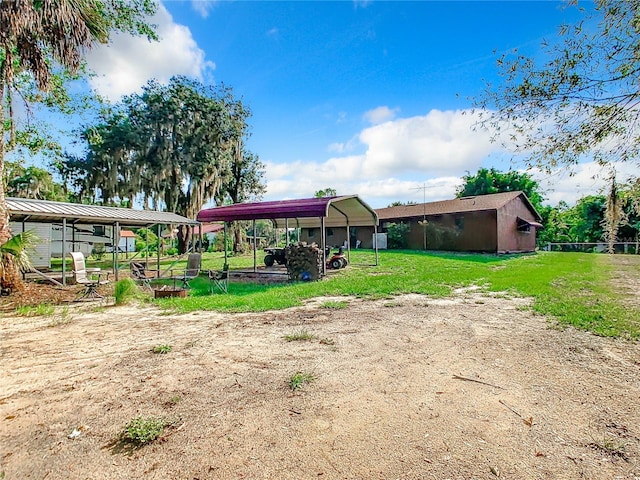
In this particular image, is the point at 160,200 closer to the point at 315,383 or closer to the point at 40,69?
the point at 40,69

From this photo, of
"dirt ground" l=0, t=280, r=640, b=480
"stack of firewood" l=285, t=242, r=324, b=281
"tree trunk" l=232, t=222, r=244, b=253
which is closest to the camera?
"dirt ground" l=0, t=280, r=640, b=480

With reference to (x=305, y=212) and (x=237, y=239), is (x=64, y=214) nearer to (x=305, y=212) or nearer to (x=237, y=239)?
(x=305, y=212)

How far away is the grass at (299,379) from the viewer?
10.7 feet

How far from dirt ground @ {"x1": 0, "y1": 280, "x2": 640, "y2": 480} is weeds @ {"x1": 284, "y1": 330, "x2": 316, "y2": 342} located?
0.12 meters

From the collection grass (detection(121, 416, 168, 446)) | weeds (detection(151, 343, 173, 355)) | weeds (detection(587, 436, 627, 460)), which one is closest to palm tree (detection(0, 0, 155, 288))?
weeds (detection(151, 343, 173, 355))

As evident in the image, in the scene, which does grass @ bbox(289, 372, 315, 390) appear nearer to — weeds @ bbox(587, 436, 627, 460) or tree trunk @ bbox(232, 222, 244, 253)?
weeds @ bbox(587, 436, 627, 460)

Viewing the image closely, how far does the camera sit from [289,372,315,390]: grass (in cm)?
326

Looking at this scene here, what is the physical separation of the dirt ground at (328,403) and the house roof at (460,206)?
18.7 metres

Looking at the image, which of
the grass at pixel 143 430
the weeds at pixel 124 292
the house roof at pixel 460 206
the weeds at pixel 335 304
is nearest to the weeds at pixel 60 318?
the weeds at pixel 124 292

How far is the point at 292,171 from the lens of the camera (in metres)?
27.3

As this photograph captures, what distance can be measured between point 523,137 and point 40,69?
10.8m

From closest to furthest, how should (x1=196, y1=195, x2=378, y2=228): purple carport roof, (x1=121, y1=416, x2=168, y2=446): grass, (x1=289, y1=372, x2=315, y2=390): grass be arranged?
1. (x1=121, y1=416, x2=168, y2=446): grass
2. (x1=289, y1=372, x2=315, y2=390): grass
3. (x1=196, y1=195, x2=378, y2=228): purple carport roof

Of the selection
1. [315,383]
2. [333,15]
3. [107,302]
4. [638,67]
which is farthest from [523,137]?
[107,302]

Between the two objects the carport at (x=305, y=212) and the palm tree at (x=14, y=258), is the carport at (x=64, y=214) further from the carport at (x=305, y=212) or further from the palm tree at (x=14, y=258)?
the carport at (x=305, y=212)
